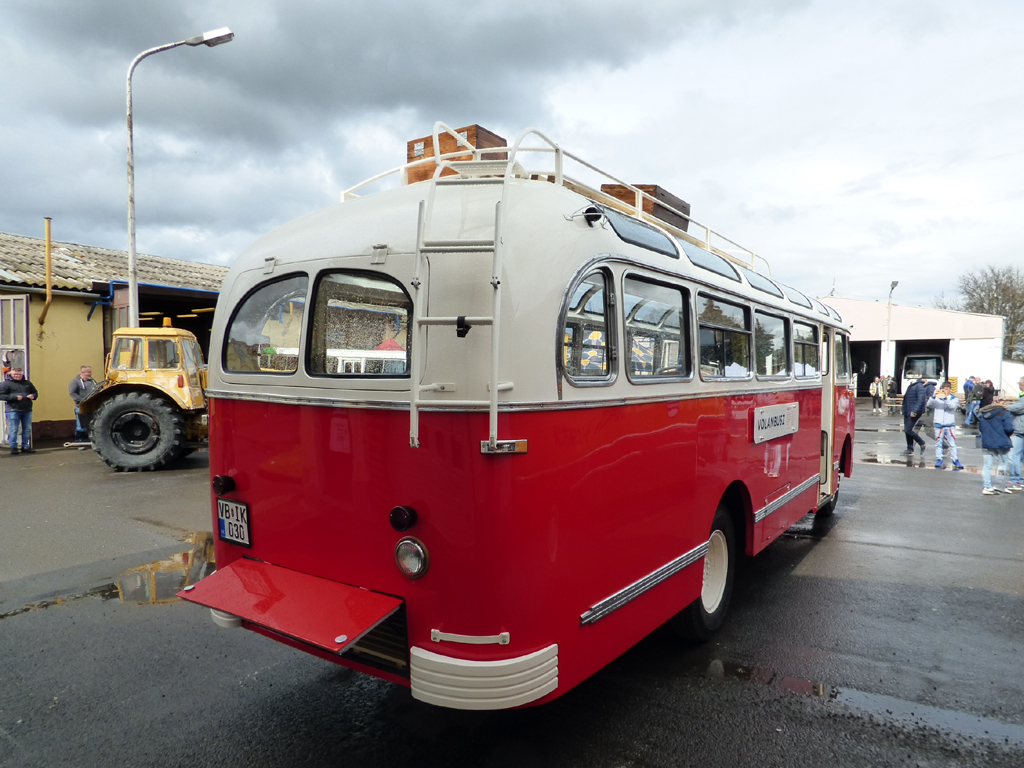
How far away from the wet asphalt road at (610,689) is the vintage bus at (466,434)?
486mm

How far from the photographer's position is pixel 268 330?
12.0 feet

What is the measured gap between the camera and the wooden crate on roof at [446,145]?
14.0 ft

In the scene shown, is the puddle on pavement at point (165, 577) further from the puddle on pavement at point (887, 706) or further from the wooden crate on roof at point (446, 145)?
the puddle on pavement at point (887, 706)

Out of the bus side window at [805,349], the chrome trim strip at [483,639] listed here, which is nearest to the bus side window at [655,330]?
the chrome trim strip at [483,639]

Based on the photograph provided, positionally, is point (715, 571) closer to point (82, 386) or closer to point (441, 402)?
point (441, 402)

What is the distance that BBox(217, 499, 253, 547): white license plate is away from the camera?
11.9 ft

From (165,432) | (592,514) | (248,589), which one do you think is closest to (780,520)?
(592,514)

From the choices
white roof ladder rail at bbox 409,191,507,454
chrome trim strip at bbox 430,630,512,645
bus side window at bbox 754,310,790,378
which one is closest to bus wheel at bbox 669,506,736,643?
bus side window at bbox 754,310,790,378

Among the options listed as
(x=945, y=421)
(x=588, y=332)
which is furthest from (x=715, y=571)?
(x=945, y=421)

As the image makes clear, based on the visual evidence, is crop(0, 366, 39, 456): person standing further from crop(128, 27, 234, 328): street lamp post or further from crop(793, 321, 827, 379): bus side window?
crop(793, 321, 827, 379): bus side window

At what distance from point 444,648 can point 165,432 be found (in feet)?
33.4

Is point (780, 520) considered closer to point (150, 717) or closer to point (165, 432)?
point (150, 717)

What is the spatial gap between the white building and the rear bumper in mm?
33086

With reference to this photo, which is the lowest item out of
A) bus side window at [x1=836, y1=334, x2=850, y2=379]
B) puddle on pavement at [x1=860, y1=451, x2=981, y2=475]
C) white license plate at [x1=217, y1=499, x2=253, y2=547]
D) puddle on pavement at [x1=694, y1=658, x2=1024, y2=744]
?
puddle on pavement at [x1=860, y1=451, x2=981, y2=475]
